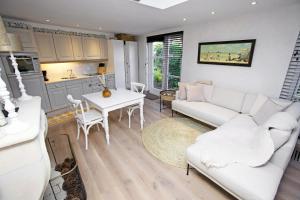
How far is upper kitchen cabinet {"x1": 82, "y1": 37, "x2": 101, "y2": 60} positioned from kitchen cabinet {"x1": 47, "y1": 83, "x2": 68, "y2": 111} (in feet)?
4.04

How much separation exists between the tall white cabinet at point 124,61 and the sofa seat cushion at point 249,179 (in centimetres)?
447

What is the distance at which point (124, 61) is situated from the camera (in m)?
5.36

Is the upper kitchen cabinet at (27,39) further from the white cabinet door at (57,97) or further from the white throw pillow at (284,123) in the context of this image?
the white throw pillow at (284,123)

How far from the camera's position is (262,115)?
7.11 feet

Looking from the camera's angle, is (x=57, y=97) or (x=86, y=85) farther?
(x=86, y=85)

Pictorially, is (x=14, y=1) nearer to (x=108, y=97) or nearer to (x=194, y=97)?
(x=108, y=97)

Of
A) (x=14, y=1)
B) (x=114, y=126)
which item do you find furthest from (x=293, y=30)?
(x=14, y=1)

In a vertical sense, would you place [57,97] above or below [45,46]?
below

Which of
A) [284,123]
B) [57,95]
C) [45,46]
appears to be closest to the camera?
[284,123]

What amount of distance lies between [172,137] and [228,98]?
1.47 m

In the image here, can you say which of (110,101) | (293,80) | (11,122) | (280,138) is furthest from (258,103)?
(11,122)

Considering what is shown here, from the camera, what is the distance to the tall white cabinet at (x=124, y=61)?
4944mm

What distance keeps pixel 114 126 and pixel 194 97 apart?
196 centimetres

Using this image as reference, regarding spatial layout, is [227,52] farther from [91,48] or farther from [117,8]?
[91,48]
